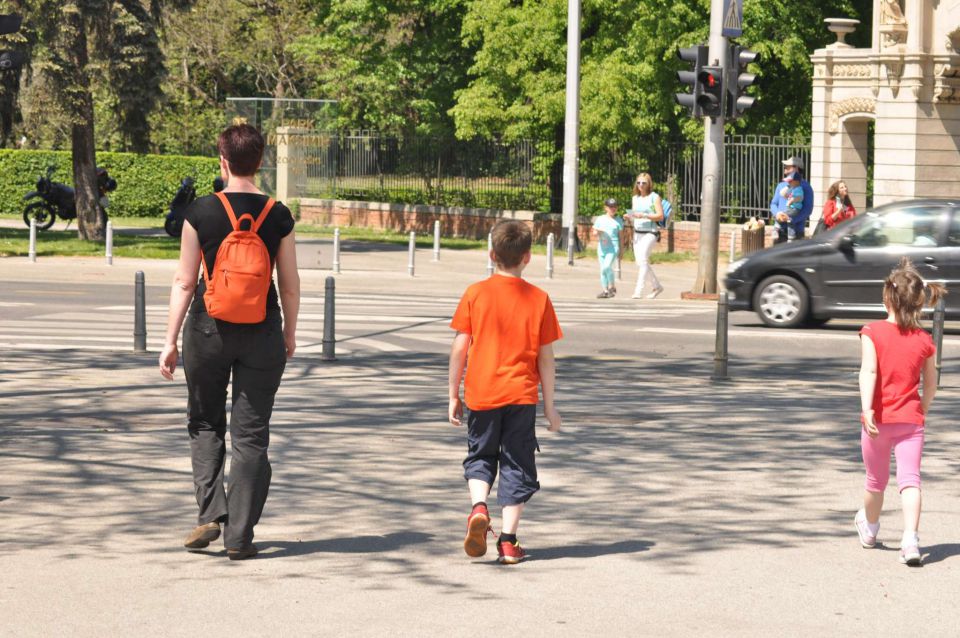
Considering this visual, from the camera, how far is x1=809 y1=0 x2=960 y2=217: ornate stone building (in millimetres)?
31484

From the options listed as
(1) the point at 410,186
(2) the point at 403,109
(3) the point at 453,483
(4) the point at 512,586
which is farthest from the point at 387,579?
(2) the point at 403,109

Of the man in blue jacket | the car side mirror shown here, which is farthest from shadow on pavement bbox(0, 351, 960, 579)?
the man in blue jacket

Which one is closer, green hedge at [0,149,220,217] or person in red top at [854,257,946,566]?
person in red top at [854,257,946,566]

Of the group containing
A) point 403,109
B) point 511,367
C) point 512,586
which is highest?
point 403,109

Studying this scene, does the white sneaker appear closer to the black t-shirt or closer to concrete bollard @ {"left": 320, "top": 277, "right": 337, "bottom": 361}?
the black t-shirt

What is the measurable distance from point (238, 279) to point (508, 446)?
1.37 metres

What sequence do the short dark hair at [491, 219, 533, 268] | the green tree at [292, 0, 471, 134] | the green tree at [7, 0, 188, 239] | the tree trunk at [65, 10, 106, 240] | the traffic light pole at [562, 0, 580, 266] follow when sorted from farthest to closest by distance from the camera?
the green tree at [292, 0, 471, 134] < the tree trunk at [65, 10, 106, 240] < the traffic light pole at [562, 0, 580, 266] < the green tree at [7, 0, 188, 239] < the short dark hair at [491, 219, 533, 268]

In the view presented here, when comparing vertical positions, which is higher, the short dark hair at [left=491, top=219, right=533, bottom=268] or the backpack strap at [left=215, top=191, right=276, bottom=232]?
the backpack strap at [left=215, top=191, right=276, bottom=232]

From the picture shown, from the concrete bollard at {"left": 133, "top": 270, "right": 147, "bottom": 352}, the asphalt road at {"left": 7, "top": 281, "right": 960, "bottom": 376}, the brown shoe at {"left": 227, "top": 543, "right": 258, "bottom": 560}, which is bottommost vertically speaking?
the brown shoe at {"left": 227, "top": 543, "right": 258, "bottom": 560}

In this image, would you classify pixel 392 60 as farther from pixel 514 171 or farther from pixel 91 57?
pixel 91 57

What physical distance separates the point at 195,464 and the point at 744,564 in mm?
2435

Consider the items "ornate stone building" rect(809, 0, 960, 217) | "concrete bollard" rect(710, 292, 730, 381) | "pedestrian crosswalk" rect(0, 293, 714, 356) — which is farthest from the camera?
"ornate stone building" rect(809, 0, 960, 217)

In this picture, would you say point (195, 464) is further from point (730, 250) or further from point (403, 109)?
point (403, 109)

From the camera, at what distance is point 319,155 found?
41.9 metres
